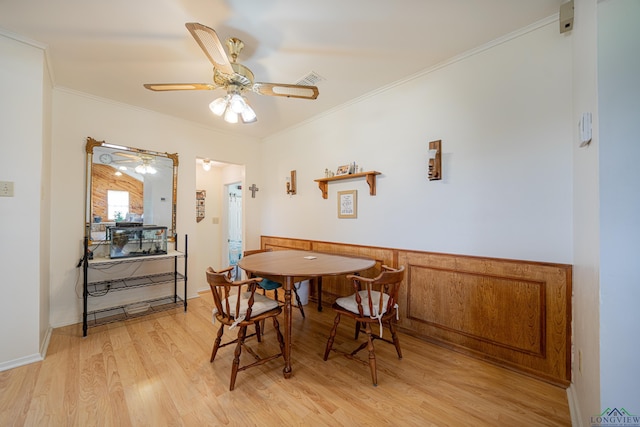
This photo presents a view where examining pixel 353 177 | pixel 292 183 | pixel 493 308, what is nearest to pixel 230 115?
pixel 353 177

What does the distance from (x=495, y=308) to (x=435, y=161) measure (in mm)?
1325

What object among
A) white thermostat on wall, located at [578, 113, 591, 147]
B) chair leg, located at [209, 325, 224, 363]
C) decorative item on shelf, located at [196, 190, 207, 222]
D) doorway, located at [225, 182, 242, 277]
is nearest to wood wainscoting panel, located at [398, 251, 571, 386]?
white thermostat on wall, located at [578, 113, 591, 147]

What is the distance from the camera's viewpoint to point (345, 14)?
5.61ft

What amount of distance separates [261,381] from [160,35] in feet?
9.06

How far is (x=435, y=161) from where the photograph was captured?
2223 millimetres

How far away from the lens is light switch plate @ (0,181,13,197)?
1870 mm

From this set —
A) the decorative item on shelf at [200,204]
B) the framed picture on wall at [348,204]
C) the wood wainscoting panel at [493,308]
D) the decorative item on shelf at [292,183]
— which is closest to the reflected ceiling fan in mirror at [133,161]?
the decorative item on shelf at [200,204]

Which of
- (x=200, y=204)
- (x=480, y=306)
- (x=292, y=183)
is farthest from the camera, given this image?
(x=200, y=204)

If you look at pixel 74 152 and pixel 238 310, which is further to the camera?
pixel 74 152

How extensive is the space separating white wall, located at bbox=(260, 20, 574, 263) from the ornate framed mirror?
2362 mm

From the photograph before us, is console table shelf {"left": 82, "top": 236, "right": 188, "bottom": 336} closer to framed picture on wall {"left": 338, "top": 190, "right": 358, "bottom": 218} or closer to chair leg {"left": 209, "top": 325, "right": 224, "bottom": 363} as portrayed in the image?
chair leg {"left": 209, "top": 325, "right": 224, "bottom": 363}

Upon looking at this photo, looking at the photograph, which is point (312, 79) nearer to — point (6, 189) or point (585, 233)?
point (585, 233)

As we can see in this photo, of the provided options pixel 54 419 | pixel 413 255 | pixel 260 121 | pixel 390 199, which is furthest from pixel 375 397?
pixel 260 121

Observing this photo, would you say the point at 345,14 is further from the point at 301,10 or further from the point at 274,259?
the point at 274,259
